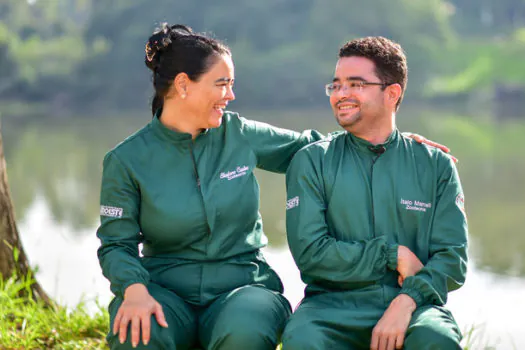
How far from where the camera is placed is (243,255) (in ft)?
10.5

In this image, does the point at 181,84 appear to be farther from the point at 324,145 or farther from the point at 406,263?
the point at 406,263

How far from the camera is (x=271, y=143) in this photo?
338cm

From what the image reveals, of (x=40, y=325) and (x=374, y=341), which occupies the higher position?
(x=374, y=341)

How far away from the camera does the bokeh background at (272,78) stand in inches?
697

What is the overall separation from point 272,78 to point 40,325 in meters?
37.4

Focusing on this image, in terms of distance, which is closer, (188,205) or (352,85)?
(188,205)

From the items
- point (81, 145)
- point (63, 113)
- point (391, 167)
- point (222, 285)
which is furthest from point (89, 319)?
point (63, 113)

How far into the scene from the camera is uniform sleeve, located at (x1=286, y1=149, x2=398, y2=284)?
294 centimetres

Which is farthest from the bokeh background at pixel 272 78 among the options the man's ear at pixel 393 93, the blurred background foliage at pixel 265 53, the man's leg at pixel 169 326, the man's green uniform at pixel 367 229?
the man's leg at pixel 169 326

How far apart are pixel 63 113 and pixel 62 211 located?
2776cm

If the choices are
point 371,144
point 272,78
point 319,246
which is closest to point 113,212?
point 319,246

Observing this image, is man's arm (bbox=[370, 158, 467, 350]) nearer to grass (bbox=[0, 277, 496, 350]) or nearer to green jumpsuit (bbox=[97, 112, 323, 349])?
green jumpsuit (bbox=[97, 112, 323, 349])

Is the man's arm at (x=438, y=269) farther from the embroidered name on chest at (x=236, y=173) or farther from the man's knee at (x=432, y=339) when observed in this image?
the embroidered name on chest at (x=236, y=173)

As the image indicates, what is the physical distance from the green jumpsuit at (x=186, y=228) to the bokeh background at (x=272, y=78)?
1015 centimetres
